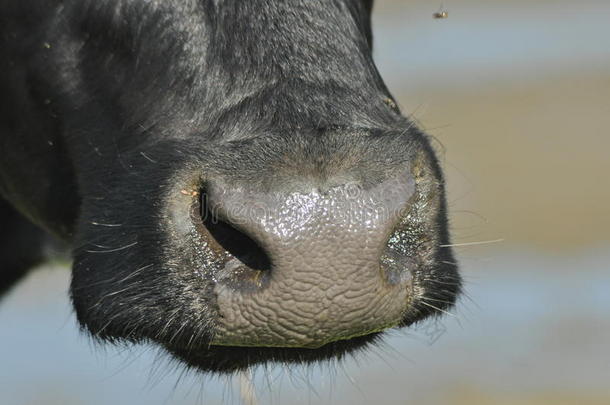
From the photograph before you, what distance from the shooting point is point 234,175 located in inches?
103

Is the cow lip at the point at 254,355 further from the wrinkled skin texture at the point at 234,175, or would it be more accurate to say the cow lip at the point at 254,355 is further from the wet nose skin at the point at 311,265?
the wet nose skin at the point at 311,265

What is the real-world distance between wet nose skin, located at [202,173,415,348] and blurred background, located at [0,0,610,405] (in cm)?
46

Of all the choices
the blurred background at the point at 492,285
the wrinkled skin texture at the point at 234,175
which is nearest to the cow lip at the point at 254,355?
the wrinkled skin texture at the point at 234,175

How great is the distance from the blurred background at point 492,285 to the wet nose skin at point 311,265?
0.46 m

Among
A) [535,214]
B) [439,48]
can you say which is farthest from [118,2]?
[439,48]

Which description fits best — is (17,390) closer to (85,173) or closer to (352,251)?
(85,173)

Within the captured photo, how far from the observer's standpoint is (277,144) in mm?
2629

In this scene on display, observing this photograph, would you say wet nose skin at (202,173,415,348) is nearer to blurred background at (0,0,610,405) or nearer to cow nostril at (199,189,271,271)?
cow nostril at (199,189,271,271)

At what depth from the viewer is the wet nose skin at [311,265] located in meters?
2.55

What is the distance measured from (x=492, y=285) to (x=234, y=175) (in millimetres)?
6384

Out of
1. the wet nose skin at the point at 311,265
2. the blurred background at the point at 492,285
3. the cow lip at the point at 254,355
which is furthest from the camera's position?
the blurred background at the point at 492,285

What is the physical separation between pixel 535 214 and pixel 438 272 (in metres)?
7.63

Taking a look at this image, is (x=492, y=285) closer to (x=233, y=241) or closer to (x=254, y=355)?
(x=254, y=355)

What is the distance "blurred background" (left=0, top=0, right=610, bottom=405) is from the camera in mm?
7355
